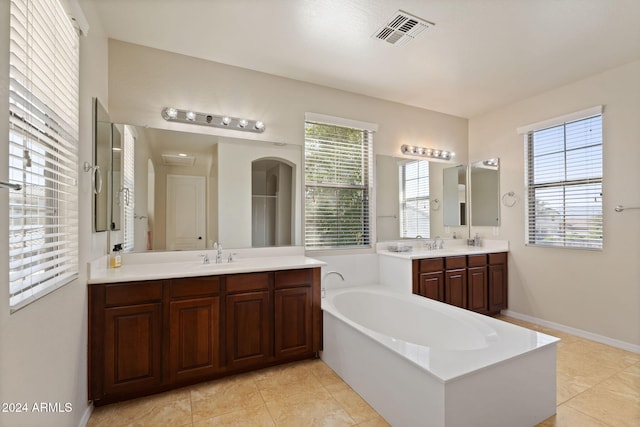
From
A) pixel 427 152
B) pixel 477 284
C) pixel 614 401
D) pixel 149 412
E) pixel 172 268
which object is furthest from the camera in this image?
pixel 427 152

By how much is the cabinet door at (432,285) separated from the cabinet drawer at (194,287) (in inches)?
82.3

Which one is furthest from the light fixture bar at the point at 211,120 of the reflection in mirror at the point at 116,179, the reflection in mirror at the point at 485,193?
the reflection in mirror at the point at 485,193

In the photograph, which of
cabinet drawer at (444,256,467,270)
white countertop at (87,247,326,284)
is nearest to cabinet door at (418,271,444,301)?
cabinet drawer at (444,256,467,270)

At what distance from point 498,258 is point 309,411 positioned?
305cm

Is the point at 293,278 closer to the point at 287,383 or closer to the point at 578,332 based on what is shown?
the point at 287,383

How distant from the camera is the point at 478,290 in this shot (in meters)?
3.68

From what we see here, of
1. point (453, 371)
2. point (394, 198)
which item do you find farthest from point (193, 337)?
point (394, 198)

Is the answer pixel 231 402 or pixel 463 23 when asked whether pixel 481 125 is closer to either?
pixel 463 23

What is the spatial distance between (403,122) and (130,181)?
10.1 feet

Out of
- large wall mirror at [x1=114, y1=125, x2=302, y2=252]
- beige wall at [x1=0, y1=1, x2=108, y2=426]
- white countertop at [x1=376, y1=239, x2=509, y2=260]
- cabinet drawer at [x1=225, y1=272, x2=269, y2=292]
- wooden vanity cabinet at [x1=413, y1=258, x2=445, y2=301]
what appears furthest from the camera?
white countertop at [x1=376, y1=239, x2=509, y2=260]

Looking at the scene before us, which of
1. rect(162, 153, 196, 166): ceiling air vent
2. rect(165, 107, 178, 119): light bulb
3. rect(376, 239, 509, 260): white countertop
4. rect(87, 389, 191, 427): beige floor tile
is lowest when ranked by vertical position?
rect(87, 389, 191, 427): beige floor tile

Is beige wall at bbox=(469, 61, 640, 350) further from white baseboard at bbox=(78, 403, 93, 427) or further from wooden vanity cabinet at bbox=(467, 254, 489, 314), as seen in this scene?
white baseboard at bbox=(78, 403, 93, 427)

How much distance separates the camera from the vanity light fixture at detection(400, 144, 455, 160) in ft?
12.7

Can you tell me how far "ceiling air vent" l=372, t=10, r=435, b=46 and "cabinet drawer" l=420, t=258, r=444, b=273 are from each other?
2.10 meters
